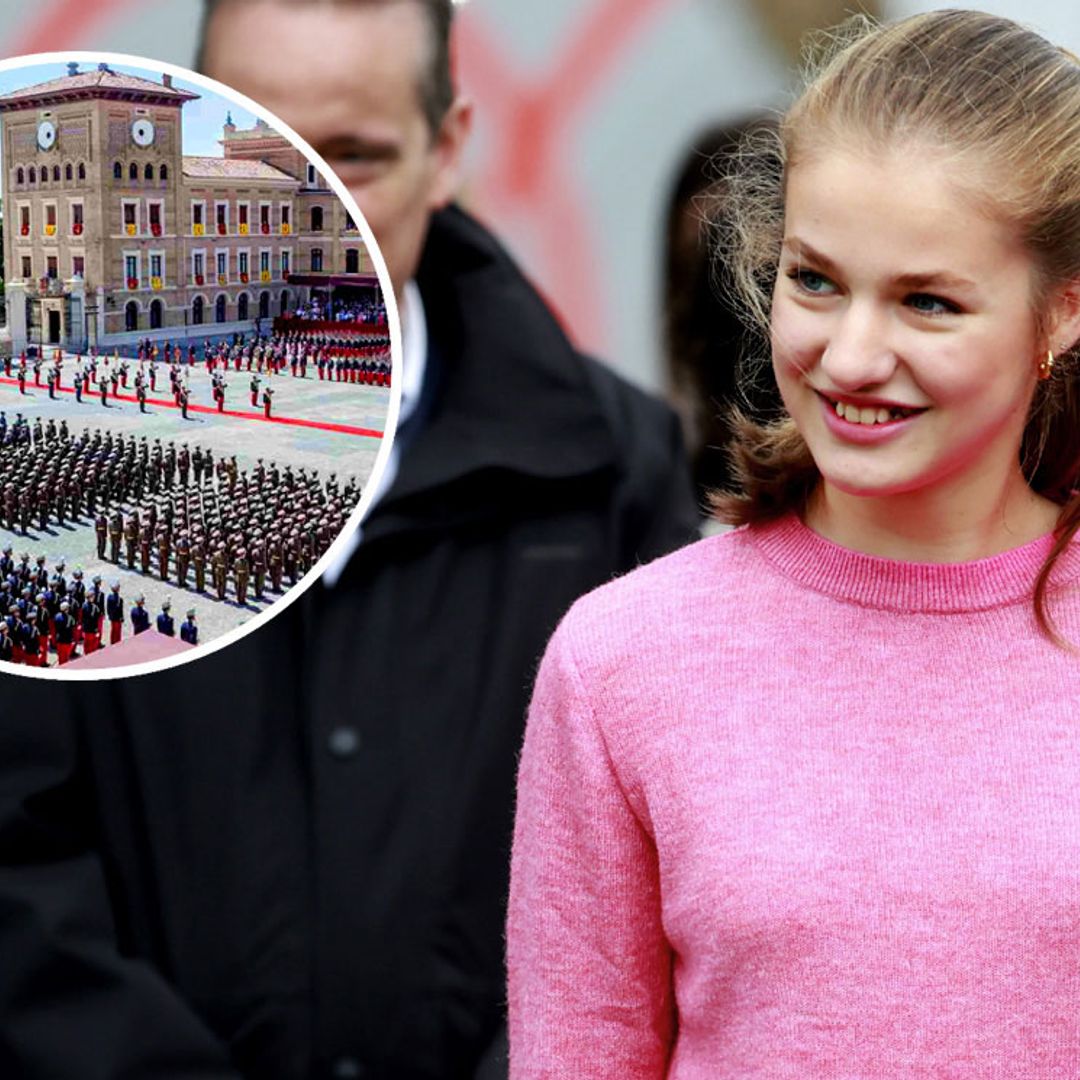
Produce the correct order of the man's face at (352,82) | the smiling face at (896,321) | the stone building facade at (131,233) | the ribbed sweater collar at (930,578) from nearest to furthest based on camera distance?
the smiling face at (896,321)
the ribbed sweater collar at (930,578)
the man's face at (352,82)
the stone building facade at (131,233)

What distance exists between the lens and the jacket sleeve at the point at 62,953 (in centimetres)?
175

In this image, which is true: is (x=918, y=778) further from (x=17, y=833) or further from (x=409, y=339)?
(x=17, y=833)

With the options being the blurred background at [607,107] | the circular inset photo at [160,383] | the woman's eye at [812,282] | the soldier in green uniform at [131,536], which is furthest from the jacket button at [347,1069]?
the woman's eye at [812,282]

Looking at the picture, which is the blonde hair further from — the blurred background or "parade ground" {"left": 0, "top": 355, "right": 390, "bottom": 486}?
"parade ground" {"left": 0, "top": 355, "right": 390, "bottom": 486}

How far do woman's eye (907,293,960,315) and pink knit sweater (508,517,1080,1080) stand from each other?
232 millimetres

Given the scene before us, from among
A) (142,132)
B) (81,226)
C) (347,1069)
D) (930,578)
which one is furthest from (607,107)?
(347,1069)

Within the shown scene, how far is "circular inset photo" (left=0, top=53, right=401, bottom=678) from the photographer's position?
176 centimetres

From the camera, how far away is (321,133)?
65.7 inches

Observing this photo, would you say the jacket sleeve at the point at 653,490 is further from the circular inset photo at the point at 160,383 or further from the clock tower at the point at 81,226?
the clock tower at the point at 81,226

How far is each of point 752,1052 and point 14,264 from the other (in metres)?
1.30

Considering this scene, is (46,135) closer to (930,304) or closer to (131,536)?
(131,536)

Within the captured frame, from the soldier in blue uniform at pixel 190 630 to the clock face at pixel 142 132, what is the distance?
22.3 inches

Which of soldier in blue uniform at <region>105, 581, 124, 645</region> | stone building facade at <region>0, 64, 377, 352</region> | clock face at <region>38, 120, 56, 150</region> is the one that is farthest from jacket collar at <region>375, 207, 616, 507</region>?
clock face at <region>38, 120, 56, 150</region>

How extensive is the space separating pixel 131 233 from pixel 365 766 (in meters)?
0.72
